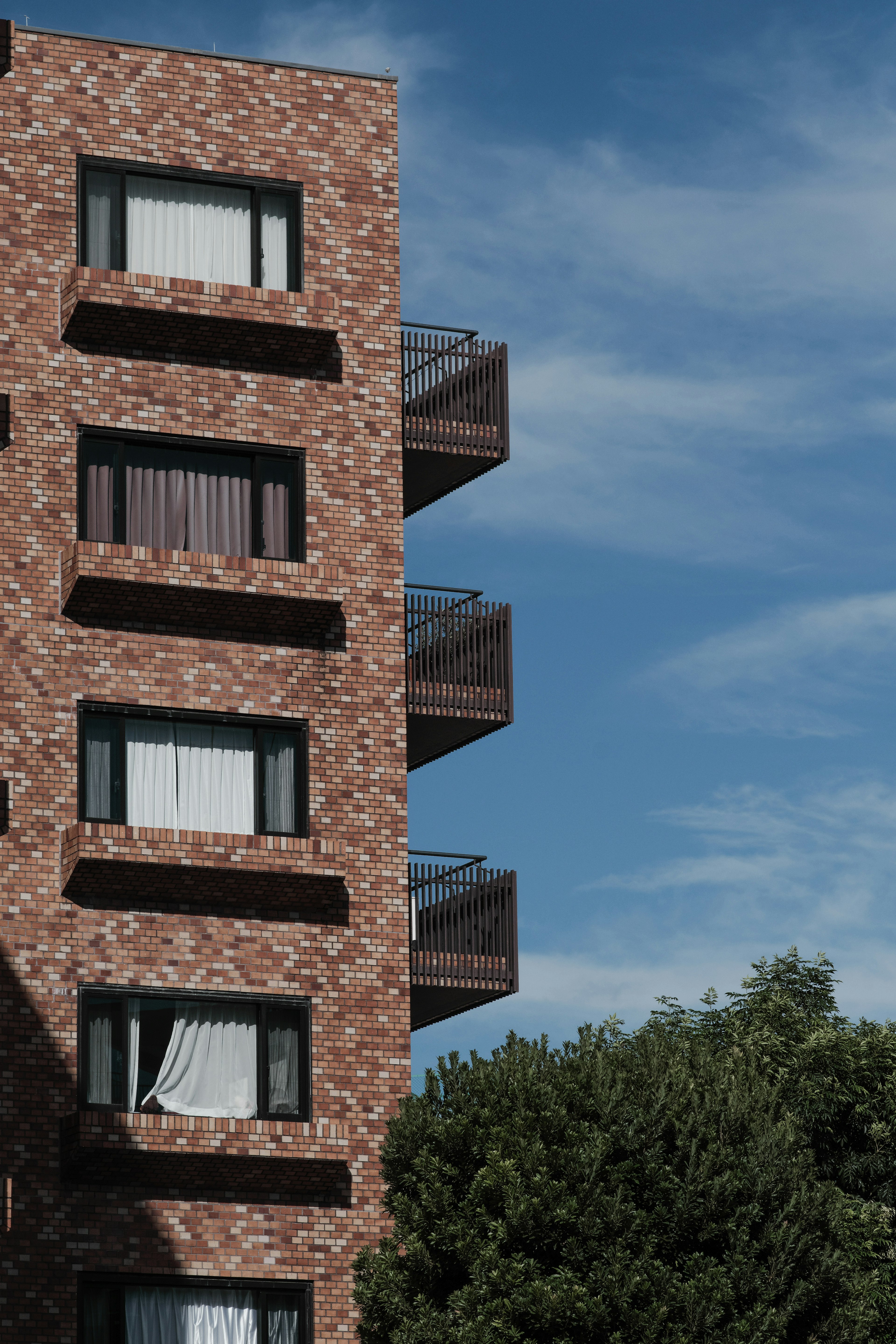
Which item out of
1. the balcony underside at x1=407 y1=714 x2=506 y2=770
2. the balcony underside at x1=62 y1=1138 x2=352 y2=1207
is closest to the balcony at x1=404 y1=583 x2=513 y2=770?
the balcony underside at x1=407 y1=714 x2=506 y2=770

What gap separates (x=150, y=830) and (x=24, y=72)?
550 inches

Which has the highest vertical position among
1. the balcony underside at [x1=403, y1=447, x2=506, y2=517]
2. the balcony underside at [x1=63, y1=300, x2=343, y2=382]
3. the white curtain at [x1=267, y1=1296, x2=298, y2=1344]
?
the balcony underside at [x1=63, y1=300, x2=343, y2=382]

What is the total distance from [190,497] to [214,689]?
352 centimetres

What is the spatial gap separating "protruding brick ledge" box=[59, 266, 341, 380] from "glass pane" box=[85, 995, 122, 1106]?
11.3 m

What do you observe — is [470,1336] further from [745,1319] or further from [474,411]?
[474,411]

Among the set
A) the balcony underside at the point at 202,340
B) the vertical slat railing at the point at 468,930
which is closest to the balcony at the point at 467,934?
the vertical slat railing at the point at 468,930

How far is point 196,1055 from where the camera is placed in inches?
1406

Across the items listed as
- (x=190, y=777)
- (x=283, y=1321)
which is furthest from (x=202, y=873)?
(x=283, y=1321)

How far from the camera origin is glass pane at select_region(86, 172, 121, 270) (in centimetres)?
3922

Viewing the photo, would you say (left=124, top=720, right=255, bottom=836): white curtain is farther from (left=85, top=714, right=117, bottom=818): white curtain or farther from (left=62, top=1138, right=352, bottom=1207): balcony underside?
(left=62, top=1138, right=352, bottom=1207): balcony underside

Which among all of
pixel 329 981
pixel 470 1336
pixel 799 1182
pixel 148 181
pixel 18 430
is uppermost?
pixel 148 181

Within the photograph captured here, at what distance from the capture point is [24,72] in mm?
39562

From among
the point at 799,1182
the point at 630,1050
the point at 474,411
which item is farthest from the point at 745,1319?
the point at 474,411

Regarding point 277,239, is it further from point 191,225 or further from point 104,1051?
point 104,1051
